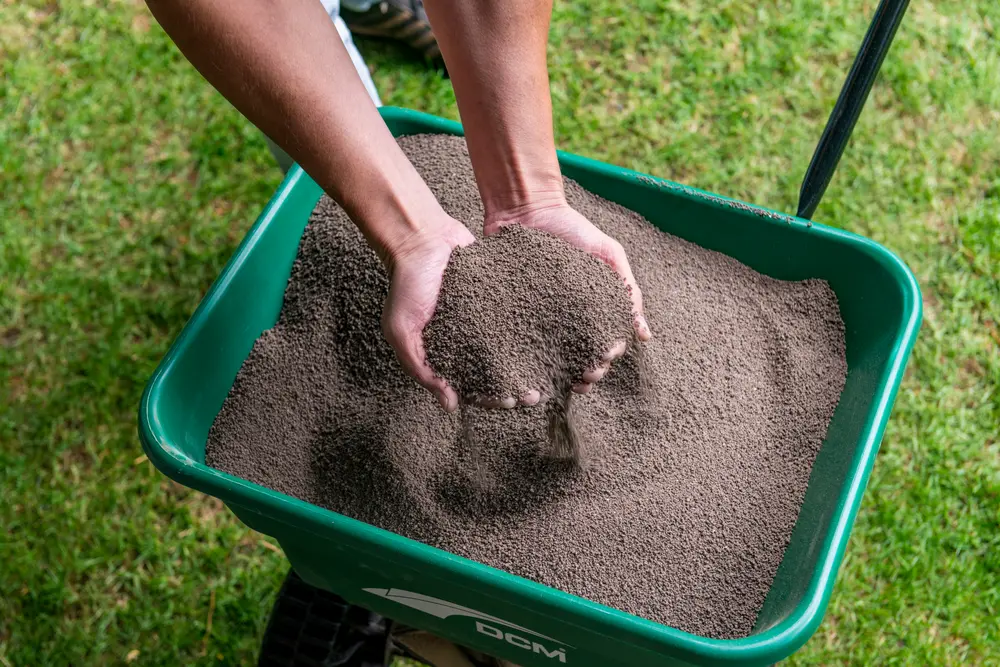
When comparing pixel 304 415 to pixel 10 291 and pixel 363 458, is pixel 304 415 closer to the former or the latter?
pixel 363 458

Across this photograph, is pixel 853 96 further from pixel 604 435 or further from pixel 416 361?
pixel 416 361

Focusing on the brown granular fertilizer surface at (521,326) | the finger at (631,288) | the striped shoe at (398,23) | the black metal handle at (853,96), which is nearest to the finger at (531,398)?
the brown granular fertilizer surface at (521,326)

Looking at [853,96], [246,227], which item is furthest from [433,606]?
[246,227]

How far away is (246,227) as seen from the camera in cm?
196

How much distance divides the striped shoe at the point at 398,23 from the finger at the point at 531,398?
1.32m

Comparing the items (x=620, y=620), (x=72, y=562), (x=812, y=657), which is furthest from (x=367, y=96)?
(x=812, y=657)

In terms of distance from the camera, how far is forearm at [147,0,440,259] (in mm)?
957

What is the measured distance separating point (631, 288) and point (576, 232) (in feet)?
0.36

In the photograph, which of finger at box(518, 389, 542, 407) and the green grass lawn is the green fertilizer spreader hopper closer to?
finger at box(518, 389, 542, 407)

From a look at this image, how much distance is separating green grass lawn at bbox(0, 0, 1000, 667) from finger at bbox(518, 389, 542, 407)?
2.62ft

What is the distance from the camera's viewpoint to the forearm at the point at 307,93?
0.96 metres

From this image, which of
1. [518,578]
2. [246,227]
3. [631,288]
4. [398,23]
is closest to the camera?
[518,578]

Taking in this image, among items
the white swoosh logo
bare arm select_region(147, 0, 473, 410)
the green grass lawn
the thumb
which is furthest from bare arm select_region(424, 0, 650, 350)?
the green grass lawn

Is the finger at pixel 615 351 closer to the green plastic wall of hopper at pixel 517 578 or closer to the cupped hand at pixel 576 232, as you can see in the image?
the cupped hand at pixel 576 232
